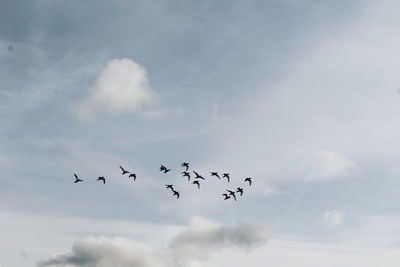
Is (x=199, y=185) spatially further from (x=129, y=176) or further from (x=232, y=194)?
(x=129, y=176)

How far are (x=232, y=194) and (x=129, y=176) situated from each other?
29717 mm

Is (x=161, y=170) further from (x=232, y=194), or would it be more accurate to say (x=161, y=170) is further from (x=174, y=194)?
(x=232, y=194)

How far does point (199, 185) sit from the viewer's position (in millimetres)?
146500

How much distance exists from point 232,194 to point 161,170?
70.0 ft

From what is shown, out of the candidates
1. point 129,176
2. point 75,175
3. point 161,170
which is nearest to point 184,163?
point 161,170

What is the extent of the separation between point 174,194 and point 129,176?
13.8m

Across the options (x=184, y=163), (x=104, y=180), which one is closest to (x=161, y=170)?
(x=184, y=163)

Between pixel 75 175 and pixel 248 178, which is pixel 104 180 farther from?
pixel 248 178

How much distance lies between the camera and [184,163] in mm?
145875

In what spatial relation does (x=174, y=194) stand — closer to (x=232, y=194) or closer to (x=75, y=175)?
(x=232, y=194)

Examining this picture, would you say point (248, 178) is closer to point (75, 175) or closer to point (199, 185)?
point (199, 185)

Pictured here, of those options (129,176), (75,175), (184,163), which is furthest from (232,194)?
(75,175)

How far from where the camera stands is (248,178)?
469 feet

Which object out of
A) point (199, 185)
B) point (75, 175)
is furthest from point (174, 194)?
point (75, 175)
